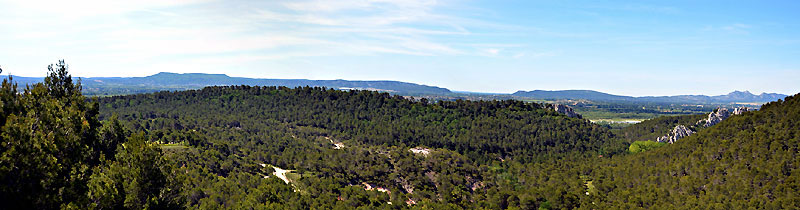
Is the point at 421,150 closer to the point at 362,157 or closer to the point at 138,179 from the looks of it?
the point at 362,157

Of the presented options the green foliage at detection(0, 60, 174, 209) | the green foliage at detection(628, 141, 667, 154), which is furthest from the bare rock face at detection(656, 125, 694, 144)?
the green foliage at detection(0, 60, 174, 209)

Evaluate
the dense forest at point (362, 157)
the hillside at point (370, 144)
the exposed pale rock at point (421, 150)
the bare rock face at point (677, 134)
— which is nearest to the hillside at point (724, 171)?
the dense forest at point (362, 157)

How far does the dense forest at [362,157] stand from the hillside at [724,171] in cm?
32

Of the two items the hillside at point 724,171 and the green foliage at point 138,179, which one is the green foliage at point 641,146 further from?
the green foliage at point 138,179

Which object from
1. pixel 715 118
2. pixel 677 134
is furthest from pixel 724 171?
pixel 715 118

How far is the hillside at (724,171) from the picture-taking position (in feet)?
230

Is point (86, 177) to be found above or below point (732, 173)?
above

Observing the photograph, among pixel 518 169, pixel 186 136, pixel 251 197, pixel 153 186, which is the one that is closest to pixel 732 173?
pixel 518 169

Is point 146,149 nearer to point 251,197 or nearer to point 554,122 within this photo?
point 251,197

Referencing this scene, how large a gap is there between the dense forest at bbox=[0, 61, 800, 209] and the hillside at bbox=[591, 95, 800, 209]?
0.32 metres

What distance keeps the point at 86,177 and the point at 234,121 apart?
133 m

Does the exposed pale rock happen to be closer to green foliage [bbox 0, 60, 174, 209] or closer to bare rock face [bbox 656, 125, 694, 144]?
green foliage [bbox 0, 60, 174, 209]

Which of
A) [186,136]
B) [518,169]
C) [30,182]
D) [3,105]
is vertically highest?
[3,105]

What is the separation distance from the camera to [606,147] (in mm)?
145750
